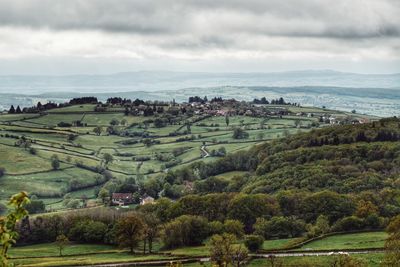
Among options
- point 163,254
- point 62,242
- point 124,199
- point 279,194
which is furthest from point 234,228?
point 124,199

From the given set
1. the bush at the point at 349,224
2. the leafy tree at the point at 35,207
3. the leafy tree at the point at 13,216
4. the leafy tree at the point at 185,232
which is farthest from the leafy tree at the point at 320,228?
the leafy tree at the point at 13,216

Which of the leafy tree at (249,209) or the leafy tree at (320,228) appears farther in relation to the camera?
the leafy tree at (249,209)

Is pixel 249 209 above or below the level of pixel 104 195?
above

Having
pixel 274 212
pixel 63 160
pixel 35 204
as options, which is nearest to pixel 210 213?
pixel 274 212

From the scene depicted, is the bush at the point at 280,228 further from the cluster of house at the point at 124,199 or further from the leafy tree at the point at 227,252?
the cluster of house at the point at 124,199

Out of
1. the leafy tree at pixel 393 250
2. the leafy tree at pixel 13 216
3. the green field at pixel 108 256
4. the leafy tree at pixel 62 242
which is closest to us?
the leafy tree at pixel 13 216

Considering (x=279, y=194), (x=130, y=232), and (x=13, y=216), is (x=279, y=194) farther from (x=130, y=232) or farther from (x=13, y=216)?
(x=13, y=216)

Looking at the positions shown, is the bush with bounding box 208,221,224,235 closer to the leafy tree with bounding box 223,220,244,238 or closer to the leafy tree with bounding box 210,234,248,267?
the leafy tree with bounding box 223,220,244,238

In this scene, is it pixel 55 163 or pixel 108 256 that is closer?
pixel 108 256
